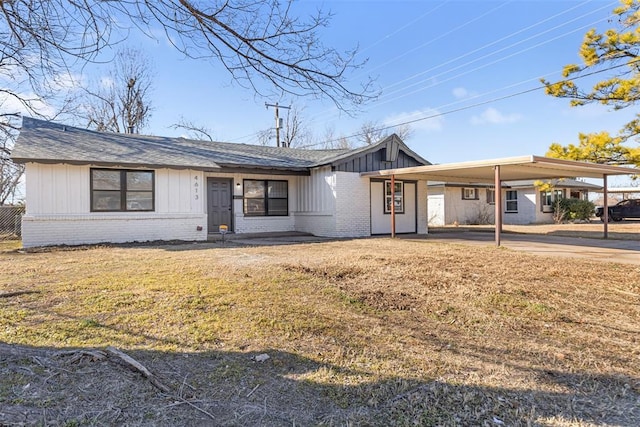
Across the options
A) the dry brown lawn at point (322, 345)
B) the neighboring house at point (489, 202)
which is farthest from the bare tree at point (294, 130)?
the dry brown lawn at point (322, 345)

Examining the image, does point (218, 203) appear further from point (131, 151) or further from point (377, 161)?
point (377, 161)

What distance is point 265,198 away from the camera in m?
15.6

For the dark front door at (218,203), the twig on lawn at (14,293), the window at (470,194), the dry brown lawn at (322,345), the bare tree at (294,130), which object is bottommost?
the dry brown lawn at (322,345)

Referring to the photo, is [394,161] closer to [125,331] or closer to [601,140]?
[601,140]

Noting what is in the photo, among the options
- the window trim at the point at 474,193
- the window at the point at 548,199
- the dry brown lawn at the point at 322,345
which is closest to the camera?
the dry brown lawn at the point at 322,345

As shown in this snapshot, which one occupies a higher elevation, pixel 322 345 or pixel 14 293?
pixel 14 293

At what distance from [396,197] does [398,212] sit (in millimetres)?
626

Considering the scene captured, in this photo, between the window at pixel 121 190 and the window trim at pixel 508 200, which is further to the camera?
the window trim at pixel 508 200

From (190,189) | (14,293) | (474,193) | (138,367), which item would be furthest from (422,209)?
(138,367)

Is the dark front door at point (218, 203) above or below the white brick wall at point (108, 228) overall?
above

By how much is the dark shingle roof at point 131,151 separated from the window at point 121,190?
1.86ft

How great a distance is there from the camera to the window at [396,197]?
51.7 feet

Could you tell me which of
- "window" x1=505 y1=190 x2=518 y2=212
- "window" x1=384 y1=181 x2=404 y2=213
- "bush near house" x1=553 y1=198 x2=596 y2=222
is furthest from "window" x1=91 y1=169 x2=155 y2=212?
"bush near house" x1=553 y1=198 x2=596 y2=222

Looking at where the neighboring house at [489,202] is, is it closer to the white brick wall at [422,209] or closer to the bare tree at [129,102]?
the white brick wall at [422,209]
